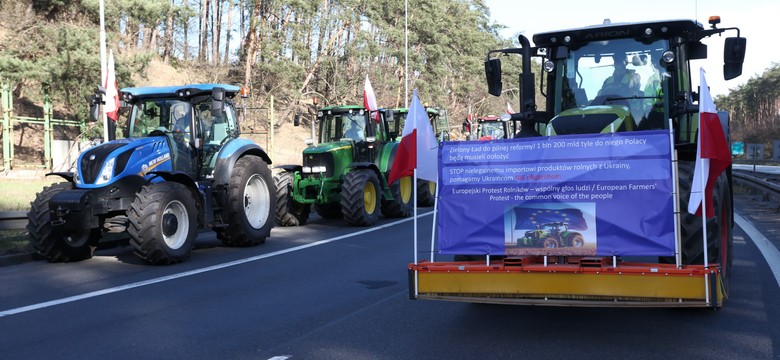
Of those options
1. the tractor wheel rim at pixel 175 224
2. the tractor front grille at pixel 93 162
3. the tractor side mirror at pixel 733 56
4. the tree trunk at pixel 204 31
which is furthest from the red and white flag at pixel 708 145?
the tree trunk at pixel 204 31

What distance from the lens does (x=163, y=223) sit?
10555 mm

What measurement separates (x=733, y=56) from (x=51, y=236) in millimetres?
8963

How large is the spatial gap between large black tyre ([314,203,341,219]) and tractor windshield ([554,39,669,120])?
29.7ft

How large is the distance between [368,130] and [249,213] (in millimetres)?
4820

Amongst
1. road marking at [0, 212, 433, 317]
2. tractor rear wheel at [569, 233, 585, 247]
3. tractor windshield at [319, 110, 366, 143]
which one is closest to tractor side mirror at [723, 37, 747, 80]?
tractor rear wheel at [569, 233, 585, 247]

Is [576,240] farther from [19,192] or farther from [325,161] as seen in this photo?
[19,192]

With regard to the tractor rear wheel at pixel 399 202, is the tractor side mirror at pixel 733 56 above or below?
above

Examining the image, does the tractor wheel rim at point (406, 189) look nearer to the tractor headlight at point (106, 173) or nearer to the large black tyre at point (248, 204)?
the large black tyre at point (248, 204)

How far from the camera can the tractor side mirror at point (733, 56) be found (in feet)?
25.6

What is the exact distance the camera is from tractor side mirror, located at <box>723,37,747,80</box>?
780 centimetres

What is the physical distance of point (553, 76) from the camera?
29.2ft

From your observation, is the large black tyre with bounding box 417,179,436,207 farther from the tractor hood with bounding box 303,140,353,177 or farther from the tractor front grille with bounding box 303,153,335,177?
the tractor front grille with bounding box 303,153,335,177

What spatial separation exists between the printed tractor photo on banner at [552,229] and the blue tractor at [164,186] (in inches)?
230

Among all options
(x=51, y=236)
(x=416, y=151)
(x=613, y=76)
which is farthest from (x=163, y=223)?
(x=613, y=76)
